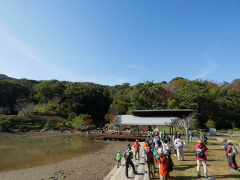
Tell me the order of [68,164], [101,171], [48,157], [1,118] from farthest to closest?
[1,118] → [48,157] → [68,164] → [101,171]

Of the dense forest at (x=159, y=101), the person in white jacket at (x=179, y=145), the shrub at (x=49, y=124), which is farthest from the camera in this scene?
the shrub at (x=49, y=124)

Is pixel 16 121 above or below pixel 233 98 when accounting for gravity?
below

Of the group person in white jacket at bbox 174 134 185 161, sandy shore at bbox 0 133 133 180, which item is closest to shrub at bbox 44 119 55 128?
sandy shore at bbox 0 133 133 180

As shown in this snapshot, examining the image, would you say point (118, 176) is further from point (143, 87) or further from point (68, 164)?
point (143, 87)

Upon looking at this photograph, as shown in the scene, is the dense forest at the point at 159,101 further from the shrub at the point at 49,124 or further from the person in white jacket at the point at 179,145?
the person in white jacket at the point at 179,145

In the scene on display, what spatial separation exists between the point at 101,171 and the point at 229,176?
6.73 meters

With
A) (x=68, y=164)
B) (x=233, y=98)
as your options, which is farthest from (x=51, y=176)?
(x=233, y=98)

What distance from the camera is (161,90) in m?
34.7

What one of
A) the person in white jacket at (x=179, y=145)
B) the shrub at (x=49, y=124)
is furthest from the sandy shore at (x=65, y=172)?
the shrub at (x=49, y=124)

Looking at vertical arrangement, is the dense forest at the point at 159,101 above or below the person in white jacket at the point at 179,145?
above

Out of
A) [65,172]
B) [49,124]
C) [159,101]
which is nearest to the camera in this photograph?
[65,172]

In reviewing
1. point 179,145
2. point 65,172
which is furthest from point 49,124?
point 179,145

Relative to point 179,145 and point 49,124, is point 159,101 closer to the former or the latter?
point 179,145

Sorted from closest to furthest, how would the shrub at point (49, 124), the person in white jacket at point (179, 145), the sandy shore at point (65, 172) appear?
the sandy shore at point (65, 172) < the person in white jacket at point (179, 145) < the shrub at point (49, 124)
